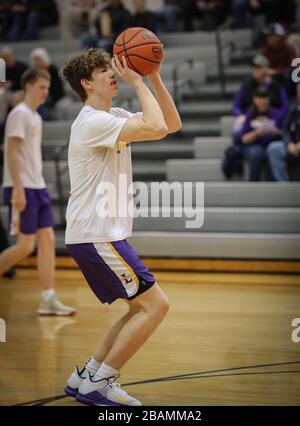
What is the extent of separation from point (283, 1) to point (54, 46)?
11.5 ft

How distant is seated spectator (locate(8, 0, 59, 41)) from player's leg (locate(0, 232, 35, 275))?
6701 millimetres

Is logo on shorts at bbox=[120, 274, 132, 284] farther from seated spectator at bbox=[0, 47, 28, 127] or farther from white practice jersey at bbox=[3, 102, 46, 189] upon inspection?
seated spectator at bbox=[0, 47, 28, 127]

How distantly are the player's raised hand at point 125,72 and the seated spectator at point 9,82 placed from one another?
648cm

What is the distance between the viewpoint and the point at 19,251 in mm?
7000

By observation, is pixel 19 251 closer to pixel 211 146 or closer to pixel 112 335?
pixel 112 335

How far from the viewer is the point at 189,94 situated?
11.3 m

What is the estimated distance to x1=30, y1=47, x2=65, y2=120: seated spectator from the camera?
35.6ft

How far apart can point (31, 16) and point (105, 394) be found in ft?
31.5

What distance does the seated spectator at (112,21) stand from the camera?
459 inches

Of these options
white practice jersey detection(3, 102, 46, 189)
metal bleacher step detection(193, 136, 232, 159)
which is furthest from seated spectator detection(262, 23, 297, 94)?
white practice jersey detection(3, 102, 46, 189)

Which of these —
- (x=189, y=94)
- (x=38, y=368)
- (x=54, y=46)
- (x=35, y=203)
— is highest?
(x=54, y=46)

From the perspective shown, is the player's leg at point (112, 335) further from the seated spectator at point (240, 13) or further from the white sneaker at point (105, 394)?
the seated spectator at point (240, 13)
